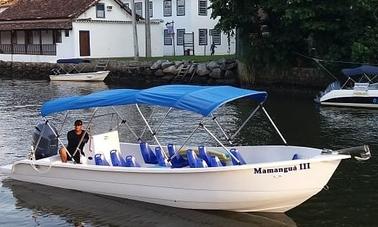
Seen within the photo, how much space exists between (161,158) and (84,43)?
42.7 meters

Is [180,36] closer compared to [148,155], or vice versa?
[148,155]

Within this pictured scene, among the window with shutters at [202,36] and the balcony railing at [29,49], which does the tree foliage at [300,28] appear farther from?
the balcony railing at [29,49]

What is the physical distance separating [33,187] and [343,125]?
13.4 meters

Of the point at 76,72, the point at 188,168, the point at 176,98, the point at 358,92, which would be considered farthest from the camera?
the point at 76,72

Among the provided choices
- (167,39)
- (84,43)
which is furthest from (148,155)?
(167,39)

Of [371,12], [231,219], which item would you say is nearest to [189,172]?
[231,219]

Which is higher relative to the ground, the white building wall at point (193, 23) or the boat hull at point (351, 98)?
the white building wall at point (193, 23)

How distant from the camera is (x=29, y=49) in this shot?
191 feet

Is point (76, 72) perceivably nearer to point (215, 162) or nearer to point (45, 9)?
point (45, 9)

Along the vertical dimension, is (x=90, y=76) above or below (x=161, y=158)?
below

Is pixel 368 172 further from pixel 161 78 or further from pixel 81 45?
pixel 81 45

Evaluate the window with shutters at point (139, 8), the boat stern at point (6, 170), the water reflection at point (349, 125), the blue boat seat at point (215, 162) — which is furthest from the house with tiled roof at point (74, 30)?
the blue boat seat at point (215, 162)

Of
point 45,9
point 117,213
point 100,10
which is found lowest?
point 117,213

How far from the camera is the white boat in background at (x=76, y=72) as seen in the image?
1842 inches
